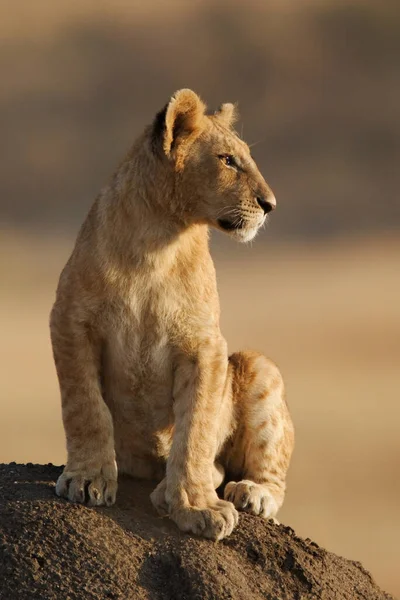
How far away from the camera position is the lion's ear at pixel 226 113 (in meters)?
9.63

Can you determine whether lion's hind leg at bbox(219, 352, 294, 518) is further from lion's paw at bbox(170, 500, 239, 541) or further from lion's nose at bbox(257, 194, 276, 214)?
lion's nose at bbox(257, 194, 276, 214)

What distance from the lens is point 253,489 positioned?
9086mm

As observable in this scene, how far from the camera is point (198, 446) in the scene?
27.9 ft

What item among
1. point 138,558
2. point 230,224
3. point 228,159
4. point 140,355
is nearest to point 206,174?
point 228,159

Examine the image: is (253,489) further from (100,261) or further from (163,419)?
(100,261)

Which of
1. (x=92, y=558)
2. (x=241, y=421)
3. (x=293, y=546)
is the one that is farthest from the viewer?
(x=241, y=421)

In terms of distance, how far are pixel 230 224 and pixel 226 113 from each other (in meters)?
1.25

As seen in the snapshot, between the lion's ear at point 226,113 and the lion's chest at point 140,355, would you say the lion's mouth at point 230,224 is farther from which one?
the lion's ear at point 226,113

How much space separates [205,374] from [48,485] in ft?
4.10

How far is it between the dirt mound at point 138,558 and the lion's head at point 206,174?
1.96 m

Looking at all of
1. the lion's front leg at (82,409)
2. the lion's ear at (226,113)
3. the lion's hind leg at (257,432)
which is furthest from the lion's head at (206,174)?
the lion's hind leg at (257,432)

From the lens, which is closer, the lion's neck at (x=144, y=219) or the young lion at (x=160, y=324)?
the young lion at (x=160, y=324)

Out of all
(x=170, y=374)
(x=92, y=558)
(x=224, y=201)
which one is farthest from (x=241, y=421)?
(x=92, y=558)

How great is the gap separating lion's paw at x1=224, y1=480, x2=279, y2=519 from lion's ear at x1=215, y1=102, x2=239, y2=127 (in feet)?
8.64
